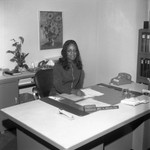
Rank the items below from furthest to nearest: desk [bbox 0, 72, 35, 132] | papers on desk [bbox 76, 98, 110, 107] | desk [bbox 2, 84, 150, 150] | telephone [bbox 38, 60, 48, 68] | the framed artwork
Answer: the framed artwork → telephone [bbox 38, 60, 48, 68] → desk [bbox 0, 72, 35, 132] → papers on desk [bbox 76, 98, 110, 107] → desk [bbox 2, 84, 150, 150]

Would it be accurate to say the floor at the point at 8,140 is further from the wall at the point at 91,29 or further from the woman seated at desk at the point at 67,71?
the wall at the point at 91,29

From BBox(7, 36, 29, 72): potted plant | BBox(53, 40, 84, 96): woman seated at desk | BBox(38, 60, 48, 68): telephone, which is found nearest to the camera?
BBox(53, 40, 84, 96): woman seated at desk

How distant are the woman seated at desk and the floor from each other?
90 centimetres

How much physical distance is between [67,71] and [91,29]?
2049 mm

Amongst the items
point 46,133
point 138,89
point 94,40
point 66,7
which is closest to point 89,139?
point 46,133

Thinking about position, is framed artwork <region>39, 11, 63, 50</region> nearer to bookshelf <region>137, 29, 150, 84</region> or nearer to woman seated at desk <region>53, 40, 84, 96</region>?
woman seated at desk <region>53, 40, 84, 96</region>

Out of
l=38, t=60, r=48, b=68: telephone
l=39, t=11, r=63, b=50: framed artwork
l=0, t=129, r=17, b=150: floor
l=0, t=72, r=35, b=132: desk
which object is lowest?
l=0, t=129, r=17, b=150: floor

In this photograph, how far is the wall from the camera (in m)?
3.90

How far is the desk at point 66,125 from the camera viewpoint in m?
1.77

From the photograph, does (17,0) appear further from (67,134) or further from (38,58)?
(67,134)

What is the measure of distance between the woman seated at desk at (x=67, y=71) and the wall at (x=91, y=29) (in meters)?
1.12

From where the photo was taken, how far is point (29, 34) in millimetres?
4109

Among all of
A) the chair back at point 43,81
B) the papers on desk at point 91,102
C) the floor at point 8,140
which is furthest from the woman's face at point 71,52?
the floor at point 8,140

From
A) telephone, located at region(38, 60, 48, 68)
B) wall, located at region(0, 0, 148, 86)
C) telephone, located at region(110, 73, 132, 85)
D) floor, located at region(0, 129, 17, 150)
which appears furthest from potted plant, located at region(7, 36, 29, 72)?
telephone, located at region(110, 73, 132, 85)
